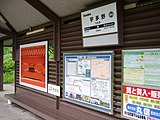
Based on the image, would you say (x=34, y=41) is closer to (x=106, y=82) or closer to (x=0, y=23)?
(x=0, y=23)

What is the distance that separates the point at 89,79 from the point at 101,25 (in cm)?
110

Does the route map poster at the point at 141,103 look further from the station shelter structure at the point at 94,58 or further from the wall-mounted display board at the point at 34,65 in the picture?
the wall-mounted display board at the point at 34,65

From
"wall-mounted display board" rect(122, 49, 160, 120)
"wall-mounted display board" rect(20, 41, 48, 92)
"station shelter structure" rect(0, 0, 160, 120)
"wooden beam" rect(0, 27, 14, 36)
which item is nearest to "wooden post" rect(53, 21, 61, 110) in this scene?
"station shelter structure" rect(0, 0, 160, 120)

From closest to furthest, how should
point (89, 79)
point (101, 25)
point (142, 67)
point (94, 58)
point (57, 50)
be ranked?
1. point (142, 67)
2. point (101, 25)
3. point (94, 58)
4. point (89, 79)
5. point (57, 50)

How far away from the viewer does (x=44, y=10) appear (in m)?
5.08

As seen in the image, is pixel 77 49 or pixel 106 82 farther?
pixel 77 49

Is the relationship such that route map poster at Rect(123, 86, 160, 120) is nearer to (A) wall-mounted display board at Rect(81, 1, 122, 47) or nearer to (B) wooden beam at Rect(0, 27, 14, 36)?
(A) wall-mounted display board at Rect(81, 1, 122, 47)

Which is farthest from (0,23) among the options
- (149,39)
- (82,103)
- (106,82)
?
(149,39)

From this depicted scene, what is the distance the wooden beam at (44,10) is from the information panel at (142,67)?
7.84 ft

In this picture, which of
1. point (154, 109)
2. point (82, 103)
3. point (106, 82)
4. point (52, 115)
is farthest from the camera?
point (52, 115)

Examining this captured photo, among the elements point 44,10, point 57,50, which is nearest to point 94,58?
point 57,50

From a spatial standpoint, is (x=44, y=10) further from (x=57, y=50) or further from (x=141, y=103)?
(x=141, y=103)

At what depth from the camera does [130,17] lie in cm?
351

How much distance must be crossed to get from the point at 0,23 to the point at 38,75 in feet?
8.99
